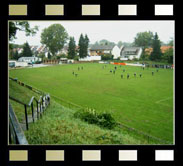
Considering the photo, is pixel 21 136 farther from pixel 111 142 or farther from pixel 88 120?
pixel 88 120

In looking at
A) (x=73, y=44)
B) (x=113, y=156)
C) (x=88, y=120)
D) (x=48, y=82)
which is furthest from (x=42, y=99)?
(x=113, y=156)

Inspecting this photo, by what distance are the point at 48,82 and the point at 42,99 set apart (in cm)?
77

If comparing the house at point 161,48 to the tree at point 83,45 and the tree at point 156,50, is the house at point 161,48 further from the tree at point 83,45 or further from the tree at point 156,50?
the tree at point 83,45

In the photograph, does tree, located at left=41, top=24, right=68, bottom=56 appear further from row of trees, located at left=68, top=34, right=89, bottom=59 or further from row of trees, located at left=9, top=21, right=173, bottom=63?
row of trees, located at left=68, top=34, right=89, bottom=59

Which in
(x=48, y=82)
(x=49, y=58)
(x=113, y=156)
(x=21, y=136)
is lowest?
(x=113, y=156)

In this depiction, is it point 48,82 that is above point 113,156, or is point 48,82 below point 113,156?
above

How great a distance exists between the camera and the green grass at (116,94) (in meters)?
4.93

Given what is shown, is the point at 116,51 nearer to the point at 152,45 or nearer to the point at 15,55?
the point at 152,45

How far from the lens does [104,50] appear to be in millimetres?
5664

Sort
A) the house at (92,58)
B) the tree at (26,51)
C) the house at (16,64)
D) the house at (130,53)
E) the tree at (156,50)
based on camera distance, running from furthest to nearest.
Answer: the house at (92,58) → the house at (130,53) → the tree at (156,50) → the tree at (26,51) → the house at (16,64)

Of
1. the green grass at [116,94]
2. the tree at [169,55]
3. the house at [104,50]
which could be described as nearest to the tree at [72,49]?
the green grass at [116,94]

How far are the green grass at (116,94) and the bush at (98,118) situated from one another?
0.26m

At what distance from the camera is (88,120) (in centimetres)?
471

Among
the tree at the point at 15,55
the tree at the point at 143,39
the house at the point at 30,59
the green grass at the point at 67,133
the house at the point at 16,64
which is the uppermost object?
the tree at the point at 143,39
